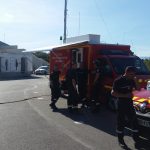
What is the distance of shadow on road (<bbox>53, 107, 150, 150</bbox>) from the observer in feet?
28.4

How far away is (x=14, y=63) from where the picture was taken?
181 ft

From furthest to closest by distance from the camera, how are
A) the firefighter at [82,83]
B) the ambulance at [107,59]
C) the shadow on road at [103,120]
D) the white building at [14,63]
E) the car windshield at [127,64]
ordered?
the white building at [14,63]
the firefighter at [82,83]
the car windshield at [127,64]
the ambulance at [107,59]
the shadow on road at [103,120]

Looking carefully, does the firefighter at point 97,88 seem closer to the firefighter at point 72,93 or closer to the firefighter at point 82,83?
the firefighter at point 72,93

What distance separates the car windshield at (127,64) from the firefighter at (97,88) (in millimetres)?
596

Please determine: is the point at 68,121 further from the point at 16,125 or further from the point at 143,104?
the point at 143,104

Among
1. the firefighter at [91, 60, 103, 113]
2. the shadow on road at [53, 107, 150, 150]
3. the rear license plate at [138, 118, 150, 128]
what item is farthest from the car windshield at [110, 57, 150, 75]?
the rear license plate at [138, 118, 150, 128]

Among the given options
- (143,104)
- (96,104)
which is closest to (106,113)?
(96,104)

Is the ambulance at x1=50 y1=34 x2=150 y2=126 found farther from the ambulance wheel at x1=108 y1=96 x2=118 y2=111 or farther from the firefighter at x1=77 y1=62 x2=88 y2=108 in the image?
the firefighter at x1=77 y1=62 x2=88 y2=108

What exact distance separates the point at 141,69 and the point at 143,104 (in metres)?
6.41

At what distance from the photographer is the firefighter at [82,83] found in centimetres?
1486

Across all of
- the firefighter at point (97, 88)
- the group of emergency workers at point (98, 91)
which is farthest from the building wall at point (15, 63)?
the firefighter at point (97, 88)

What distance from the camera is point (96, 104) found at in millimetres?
13562

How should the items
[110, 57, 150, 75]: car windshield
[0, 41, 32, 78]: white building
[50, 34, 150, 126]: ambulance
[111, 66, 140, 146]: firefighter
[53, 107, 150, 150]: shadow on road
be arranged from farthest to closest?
[0, 41, 32, 78]: white building
[110, 57, 150, 75]: car windshield
[50, 34, 150, 126]: ambulance
[53, 107, 150, 150]: shadow on road
[111, 66, 140, 146]: firefighter

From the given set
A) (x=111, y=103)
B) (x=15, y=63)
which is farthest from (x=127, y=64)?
(x=15, y=63)
